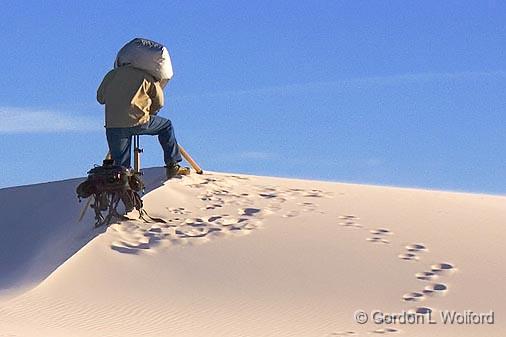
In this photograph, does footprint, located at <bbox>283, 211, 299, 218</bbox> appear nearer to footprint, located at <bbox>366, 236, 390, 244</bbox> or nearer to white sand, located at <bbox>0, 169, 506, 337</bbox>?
white sand, located at <bbox>0, 169, 506, 337</bbox>

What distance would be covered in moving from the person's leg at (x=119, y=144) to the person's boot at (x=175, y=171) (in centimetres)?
87

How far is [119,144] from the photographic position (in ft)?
39.4

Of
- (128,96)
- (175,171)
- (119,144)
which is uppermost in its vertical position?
(128,96)

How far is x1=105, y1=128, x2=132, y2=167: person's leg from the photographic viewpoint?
1198 cm

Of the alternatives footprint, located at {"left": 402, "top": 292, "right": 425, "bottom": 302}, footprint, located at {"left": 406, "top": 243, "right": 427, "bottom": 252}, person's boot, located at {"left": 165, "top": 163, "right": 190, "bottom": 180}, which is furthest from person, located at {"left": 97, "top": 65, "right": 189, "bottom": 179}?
footprint, located at {"left": 402, "top": 292, "right": 425, "bottom": 302}

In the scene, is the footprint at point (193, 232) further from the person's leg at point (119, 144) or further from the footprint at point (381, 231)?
the footprint at point (381, 231)

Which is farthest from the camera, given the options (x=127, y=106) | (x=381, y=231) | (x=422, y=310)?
(x=127, y=106)

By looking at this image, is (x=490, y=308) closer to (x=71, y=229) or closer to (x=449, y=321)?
(x=449, y=321)

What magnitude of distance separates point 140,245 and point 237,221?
3.87 feet

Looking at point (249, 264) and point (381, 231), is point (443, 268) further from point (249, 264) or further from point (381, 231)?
point (249, 264)

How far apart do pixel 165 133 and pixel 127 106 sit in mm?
754

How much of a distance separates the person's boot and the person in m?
0.69

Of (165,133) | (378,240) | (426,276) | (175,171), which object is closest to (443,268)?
(426,276)

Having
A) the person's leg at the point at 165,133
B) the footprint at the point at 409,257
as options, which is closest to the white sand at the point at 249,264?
the footprint at the point at 409,257
